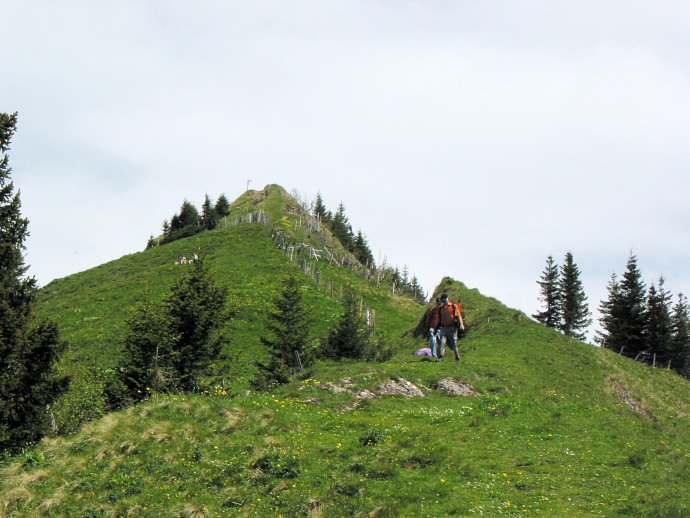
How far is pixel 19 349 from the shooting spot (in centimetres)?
2289

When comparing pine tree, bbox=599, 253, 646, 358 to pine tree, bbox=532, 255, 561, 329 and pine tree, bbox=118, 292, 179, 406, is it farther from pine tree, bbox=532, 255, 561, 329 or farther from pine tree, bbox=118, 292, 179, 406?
pine tree, bbox=118, 292, 179, 406

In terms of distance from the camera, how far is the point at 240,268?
244ft

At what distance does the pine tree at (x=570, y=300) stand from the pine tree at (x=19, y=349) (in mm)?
60939

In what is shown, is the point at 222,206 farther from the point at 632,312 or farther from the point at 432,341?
the point at 432,341

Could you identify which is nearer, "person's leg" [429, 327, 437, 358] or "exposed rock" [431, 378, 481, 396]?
"exposed rock" [431, 378, 481, 396]

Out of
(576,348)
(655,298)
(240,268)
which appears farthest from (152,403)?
(655,298)

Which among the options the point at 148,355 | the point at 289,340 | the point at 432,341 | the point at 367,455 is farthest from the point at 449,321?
the point at 367,455

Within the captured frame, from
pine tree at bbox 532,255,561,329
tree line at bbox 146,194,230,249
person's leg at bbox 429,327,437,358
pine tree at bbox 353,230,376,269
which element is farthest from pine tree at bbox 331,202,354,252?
person's leg at bbox 429,327,437,358

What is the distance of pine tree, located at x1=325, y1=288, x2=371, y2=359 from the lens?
3656 cm

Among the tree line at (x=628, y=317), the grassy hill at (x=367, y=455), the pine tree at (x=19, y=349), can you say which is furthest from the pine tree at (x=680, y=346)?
the pine tree at (x=19, y=349)

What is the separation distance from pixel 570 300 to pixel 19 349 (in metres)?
62.6

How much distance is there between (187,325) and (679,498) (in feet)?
76.9

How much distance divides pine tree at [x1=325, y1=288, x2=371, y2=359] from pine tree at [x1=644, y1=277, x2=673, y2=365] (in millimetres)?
42120

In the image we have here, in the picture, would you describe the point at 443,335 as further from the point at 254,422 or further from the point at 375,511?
the point at 375,511
